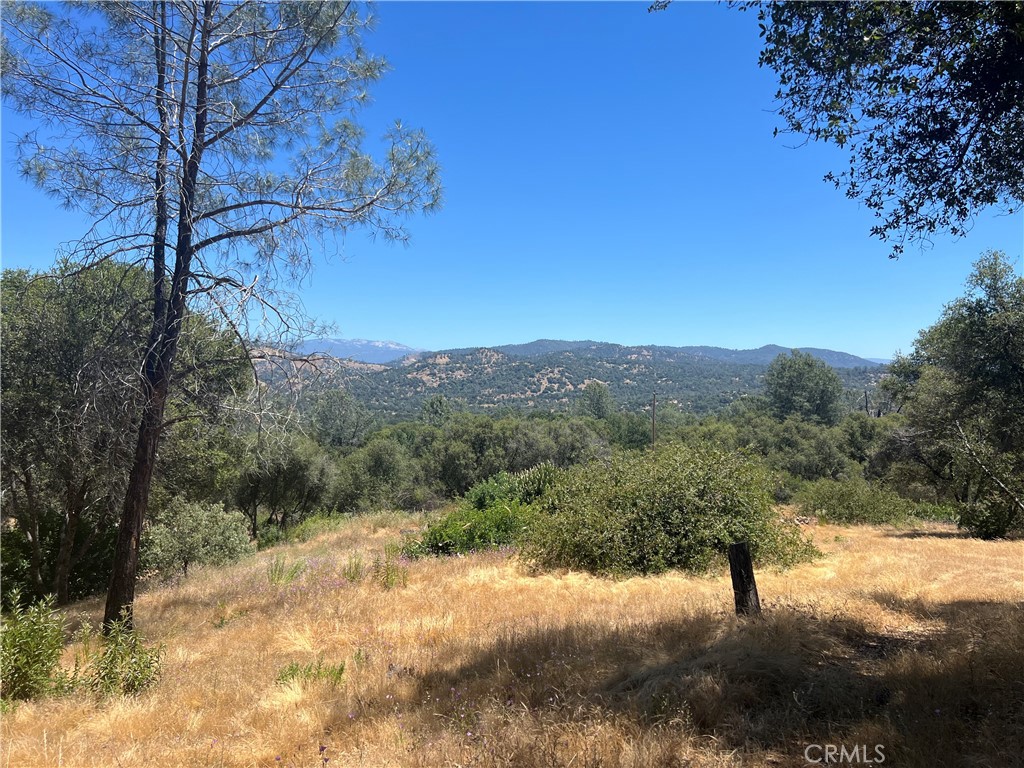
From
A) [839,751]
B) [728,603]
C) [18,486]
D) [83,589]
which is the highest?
[18,486]

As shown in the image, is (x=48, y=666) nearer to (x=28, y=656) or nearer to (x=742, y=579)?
(x=28, y=656)

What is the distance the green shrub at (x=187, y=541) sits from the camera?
52.8ft

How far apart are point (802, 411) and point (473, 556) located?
7453cm

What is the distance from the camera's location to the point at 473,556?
11.9 meters

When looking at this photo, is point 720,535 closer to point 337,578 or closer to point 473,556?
point 473,556

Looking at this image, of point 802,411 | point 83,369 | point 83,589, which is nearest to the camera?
point 83,369

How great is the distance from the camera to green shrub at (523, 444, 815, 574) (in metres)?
9.98

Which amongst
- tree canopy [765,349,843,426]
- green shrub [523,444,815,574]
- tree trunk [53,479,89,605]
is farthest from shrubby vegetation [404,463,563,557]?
tree canopy [765,349,843,426]

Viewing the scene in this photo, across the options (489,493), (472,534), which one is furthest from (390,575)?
(489,493)

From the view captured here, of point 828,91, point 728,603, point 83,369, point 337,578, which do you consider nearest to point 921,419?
point 728,603

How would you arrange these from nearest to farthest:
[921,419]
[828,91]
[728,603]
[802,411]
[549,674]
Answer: [549,674], [828,91], [728,603], [921,419], [802,411]

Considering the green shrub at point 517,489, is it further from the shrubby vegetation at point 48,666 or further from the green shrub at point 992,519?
the green shrub at point 992,519

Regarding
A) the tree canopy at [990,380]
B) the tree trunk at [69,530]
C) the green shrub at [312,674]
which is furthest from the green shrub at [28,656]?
the tree canopy at [990,380]

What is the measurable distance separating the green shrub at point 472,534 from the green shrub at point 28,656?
341 inches
